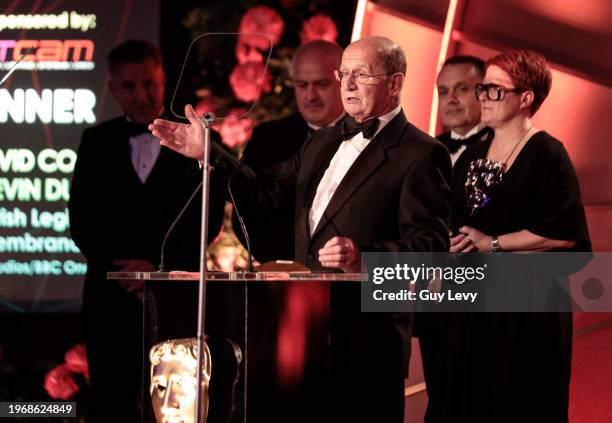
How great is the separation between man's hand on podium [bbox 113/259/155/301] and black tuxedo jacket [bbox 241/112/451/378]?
4.14 feet

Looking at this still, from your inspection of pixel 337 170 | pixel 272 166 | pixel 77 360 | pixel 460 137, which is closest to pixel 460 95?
pixel 460 137

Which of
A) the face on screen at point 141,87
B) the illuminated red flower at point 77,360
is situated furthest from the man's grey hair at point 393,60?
the illuminated red flower at point 77,360

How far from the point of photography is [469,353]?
4422 mm

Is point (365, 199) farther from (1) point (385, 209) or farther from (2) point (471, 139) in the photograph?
(2) point (471, 139)

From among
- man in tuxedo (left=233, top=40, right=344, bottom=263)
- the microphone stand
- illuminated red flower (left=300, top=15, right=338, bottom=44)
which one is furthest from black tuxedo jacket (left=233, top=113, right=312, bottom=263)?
the microphone stand

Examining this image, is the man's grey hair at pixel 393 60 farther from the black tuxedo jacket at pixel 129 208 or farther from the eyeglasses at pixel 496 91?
the black tuxedo jacket at pixel 129 208

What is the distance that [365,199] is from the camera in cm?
389

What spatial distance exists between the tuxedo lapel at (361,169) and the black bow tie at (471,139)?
2.47ft

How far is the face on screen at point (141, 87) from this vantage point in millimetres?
5426

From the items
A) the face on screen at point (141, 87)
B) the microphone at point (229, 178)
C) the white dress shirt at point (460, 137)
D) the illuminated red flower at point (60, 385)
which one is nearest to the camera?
the microphone at point (229, 178)

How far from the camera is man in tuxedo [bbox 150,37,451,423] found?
367 cm

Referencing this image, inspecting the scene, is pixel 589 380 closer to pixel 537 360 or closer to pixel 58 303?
pixel 537 360

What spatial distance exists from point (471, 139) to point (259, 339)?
1.71 m

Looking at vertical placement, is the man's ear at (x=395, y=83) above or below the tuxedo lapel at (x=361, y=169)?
above
